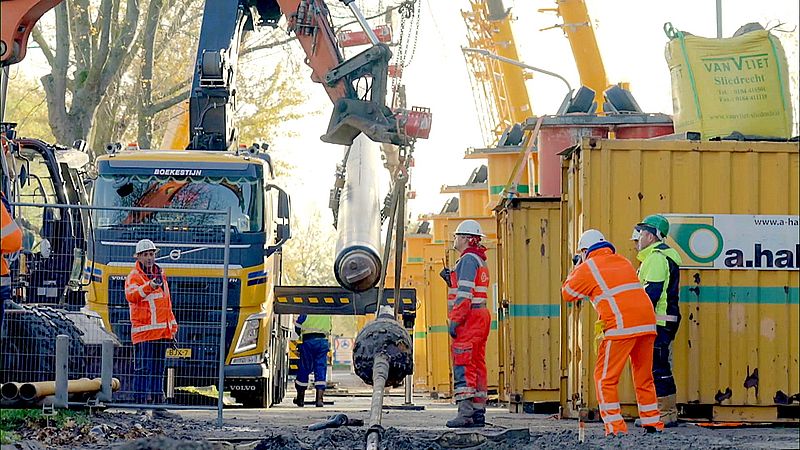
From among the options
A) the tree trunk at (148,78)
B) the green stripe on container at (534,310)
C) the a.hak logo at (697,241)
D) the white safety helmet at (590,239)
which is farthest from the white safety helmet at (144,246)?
the tree trunk at (148,78)

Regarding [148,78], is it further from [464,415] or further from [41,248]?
[464,415]

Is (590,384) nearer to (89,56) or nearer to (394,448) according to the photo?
(394,448)

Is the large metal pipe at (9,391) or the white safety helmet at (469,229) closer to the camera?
the large metal pipe at (9,391)

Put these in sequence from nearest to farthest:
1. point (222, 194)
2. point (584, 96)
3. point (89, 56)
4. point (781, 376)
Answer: point (781, 376) < point (222, 194) < point (584, 96) < point (89, 56)

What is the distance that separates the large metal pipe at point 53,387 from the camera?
39.1 feet

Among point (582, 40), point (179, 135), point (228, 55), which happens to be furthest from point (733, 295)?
point (582, 40)

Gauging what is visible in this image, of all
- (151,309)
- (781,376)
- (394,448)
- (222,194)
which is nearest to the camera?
(394,448)

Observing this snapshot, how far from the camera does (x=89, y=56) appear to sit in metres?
28.9

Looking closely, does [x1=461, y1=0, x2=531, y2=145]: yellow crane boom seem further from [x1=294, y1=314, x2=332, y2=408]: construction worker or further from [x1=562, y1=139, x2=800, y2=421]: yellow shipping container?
[x1=562, y1=139, x2=800, y2=421]: yellow shipping container

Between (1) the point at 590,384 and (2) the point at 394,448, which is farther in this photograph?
(1) the point at 590,384

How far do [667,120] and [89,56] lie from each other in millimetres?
→ 13950

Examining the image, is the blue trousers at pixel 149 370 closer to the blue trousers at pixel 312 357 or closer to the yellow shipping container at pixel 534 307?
the yellow shipping container at pixel 534 307

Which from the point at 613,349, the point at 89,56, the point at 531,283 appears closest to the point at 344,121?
the point at 531,283

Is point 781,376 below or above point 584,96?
below
